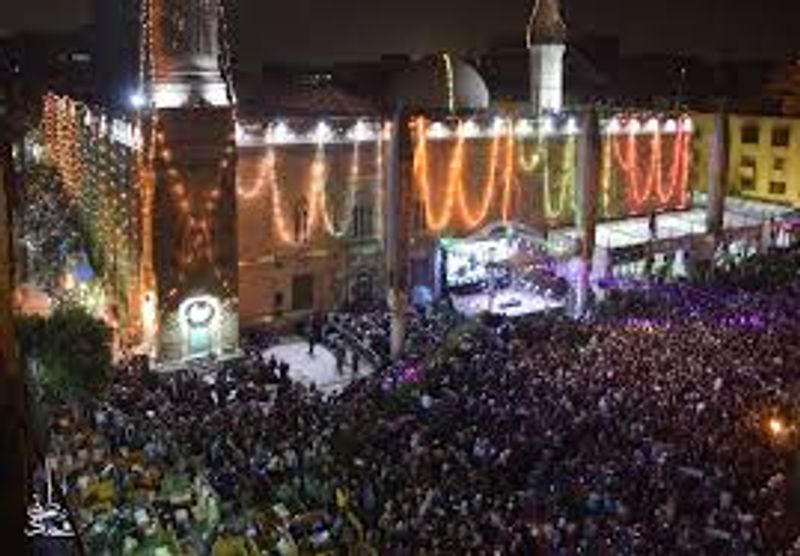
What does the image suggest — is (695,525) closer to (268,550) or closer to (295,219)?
(268,550)

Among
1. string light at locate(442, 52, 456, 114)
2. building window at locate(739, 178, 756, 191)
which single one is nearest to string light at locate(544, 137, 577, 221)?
string light at locate(442, 52, 456, 114)

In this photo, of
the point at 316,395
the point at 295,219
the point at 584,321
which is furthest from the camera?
the point at 295,219

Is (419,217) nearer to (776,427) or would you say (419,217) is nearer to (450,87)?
(450,87)

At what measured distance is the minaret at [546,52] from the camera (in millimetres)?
43219

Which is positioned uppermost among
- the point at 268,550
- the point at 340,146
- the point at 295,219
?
the point at 340,146

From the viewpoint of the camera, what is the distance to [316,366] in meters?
30.6

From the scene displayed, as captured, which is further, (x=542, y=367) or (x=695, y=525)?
(x=542, y=367)

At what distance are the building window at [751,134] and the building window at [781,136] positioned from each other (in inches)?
36.5

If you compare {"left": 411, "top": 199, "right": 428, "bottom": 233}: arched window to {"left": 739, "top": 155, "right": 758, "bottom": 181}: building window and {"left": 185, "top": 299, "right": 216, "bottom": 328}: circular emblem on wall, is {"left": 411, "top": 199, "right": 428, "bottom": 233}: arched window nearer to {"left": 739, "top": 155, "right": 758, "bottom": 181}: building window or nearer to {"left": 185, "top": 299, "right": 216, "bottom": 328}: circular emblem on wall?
{"left": 185, "top": 299, "right": 216, "bottom": 328}: circular emblem on wall

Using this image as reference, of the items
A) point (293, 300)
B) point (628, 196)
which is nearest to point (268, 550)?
point (293, 300)

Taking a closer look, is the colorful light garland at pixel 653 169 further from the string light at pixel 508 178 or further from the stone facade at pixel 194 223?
the stone facade at pixel 194 223

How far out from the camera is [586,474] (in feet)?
62.9

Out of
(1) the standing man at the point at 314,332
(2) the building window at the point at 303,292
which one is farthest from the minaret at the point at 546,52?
(1) the standing man at the point at 314,332

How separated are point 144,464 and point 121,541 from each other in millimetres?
3089
